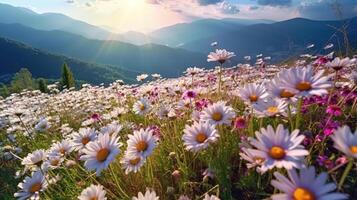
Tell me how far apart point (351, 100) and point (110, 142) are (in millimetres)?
2360

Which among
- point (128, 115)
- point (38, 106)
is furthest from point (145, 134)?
point (38, 106)

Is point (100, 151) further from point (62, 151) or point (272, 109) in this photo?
point (272, 109)

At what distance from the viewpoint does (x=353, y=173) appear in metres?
2.97

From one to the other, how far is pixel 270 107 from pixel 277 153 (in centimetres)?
78

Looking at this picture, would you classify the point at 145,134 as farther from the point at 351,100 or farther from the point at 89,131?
the point at 351,100

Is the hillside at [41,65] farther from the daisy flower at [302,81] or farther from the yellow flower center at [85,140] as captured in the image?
the daisy flower at [302,81]

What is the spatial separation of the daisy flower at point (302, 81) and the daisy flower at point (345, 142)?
56cm

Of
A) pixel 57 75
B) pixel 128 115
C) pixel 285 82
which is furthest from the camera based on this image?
pixel 57 75

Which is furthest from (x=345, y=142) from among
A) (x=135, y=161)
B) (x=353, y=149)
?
(x=135, y=161)

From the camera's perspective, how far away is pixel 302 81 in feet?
7.39

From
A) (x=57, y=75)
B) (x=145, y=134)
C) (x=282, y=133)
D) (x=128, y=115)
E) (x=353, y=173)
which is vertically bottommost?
(x=57, y=75)

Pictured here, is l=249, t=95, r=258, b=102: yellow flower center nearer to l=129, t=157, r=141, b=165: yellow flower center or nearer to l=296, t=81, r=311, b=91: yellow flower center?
l=296, t=81, r=311, b=91: yellow flower center

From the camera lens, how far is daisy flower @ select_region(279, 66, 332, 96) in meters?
2.17

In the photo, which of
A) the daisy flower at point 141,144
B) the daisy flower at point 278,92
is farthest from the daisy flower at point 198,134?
the daisy flower at point 278,92
